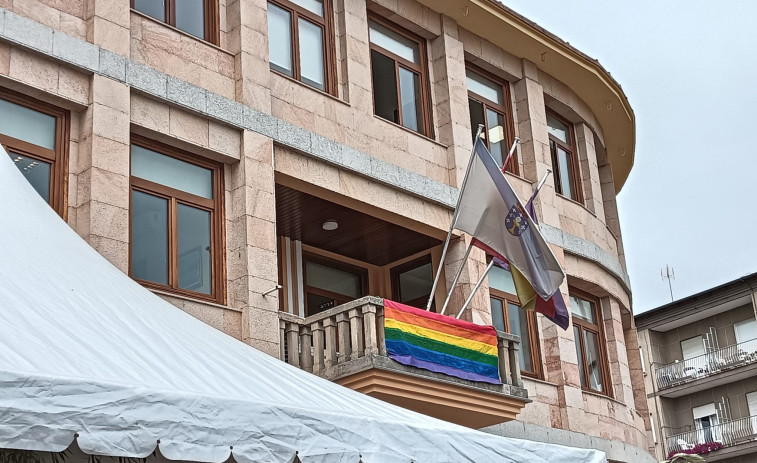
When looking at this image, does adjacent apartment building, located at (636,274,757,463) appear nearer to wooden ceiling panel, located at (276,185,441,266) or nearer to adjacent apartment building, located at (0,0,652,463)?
adjacent apartment building, located at (0,0,652,463)

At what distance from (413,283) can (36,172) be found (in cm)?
908

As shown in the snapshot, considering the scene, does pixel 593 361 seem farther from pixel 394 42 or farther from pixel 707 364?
pixel 707 364

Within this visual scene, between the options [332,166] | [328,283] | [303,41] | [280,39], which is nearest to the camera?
[332,166]

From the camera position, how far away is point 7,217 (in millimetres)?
9023

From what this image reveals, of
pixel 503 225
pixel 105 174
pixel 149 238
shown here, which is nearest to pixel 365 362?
pixel 503 225

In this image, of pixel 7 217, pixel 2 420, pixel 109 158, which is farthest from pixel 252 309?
pixel 2 420

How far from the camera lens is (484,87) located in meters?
22.3

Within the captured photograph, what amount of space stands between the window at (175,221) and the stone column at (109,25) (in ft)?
4.32

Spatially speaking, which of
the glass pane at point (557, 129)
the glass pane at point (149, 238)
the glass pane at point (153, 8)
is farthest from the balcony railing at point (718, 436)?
the glass pane at point (153, 8)

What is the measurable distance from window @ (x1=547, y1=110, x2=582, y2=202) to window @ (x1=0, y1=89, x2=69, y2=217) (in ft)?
41.1

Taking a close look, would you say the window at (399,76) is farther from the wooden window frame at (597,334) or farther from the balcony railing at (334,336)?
the wooden window frame at (597,334)

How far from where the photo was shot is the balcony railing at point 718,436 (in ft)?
146

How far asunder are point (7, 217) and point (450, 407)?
8.63 meters

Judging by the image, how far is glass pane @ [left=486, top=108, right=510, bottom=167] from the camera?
21.9 metres
